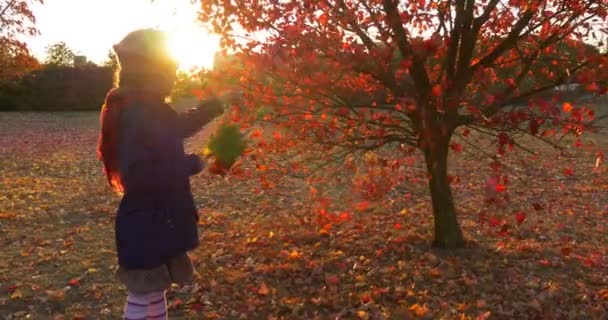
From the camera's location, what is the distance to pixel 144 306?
8.28ft

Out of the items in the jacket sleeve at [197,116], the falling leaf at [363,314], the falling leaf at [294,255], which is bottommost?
the falling leaf at [363,314]

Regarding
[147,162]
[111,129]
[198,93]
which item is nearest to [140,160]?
[147,162]

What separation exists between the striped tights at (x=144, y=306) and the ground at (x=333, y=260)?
115cm

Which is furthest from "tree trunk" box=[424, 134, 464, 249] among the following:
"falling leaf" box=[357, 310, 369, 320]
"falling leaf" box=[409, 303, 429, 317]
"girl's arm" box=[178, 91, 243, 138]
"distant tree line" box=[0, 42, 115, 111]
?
"distant tree line" box=[0, 42, 115, 111]

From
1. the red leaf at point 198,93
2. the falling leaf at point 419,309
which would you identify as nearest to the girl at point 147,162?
the red leaf at point 198,93

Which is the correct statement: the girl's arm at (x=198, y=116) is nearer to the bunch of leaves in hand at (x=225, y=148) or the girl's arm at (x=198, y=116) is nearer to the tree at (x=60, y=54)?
the bunch of leaves in hand at (x=225, y=148)

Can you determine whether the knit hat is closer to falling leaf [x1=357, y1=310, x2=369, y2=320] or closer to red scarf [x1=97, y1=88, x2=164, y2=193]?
red scarf [x1=97, y1=88, x2=164, y2=193]

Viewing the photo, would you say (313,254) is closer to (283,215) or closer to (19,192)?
(283,215)

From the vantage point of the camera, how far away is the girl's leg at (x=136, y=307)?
8.21 feet

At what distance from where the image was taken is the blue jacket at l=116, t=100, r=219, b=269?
2273mm

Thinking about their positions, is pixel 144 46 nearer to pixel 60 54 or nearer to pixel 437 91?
pixel 437 91

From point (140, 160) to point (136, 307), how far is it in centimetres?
73

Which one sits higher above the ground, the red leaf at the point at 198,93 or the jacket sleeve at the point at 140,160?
the red leaf at the point at 198,93

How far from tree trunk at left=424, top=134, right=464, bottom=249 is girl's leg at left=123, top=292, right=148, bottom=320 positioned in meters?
2.69
